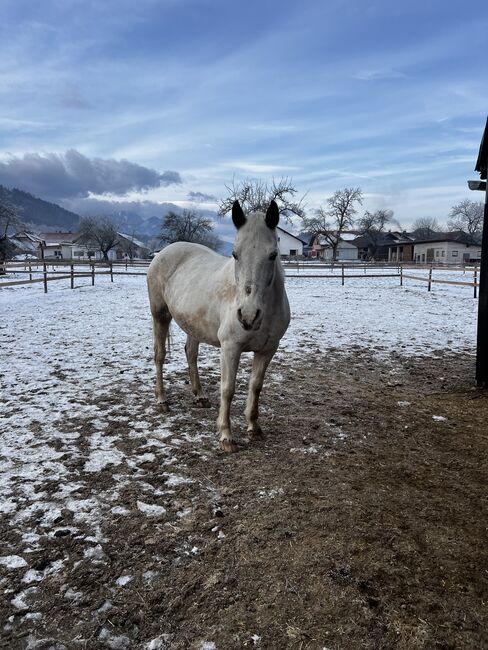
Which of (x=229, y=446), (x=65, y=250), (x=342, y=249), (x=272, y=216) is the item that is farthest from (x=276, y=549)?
(x=65, y=250)

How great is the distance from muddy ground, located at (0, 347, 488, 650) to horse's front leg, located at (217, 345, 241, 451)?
12 centimetres

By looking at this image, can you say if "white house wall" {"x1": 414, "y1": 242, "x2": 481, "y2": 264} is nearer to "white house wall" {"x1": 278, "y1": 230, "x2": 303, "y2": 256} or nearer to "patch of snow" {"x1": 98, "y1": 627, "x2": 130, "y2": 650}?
"white house wall" {"x1": 278, "y1": 230, "x2": 303, "y2": 256}

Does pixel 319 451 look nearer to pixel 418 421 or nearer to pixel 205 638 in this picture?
pixel 418 421

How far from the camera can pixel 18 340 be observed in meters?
8.24

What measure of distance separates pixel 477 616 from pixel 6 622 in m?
2.25

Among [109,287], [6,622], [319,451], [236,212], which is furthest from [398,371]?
[109,287]

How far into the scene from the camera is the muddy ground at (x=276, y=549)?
6.06ft

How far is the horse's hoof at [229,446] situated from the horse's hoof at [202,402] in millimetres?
A: 1121

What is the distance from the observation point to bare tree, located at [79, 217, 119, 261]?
73.1 meters

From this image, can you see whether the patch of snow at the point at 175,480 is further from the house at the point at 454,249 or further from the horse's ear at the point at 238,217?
the house at the point at 454,249

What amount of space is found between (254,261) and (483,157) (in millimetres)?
4930

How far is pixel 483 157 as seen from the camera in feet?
19.4

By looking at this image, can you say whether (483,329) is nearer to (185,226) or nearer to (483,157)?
(483,157)

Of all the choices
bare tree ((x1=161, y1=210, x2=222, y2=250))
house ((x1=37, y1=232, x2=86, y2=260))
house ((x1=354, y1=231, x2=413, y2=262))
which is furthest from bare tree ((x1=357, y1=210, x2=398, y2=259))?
house ((x1=37, y1=232, x2=86, y2=260))
